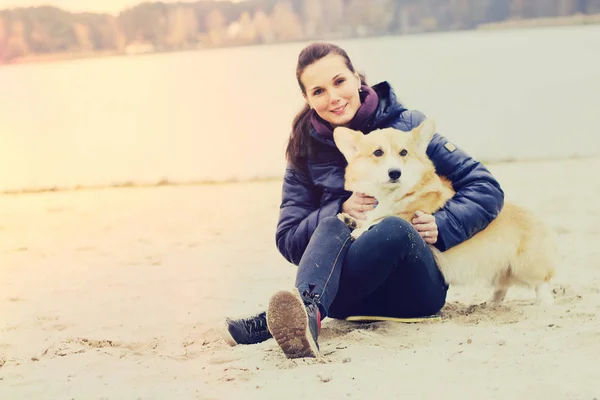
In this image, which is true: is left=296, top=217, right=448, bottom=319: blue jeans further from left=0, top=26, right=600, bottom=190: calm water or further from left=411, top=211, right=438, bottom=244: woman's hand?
left=0, top=26, right=600, bottom=190: calm water

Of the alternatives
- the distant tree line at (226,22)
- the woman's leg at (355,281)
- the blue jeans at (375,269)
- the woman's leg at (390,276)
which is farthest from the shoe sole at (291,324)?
the distant tree line at (226,22)

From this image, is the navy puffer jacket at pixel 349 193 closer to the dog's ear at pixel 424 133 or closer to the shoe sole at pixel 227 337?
the dog's ear at pixel 424 133

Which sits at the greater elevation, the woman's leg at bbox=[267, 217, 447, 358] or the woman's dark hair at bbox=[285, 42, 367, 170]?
the woman's dark hair at bbox=[285, 42, 367, 170]

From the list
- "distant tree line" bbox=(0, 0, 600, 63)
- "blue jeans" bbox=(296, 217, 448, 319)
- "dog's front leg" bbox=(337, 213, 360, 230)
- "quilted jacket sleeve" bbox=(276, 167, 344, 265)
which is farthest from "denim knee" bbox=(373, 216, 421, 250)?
"distant tree line" bbox=(0, 0, 600, 63)

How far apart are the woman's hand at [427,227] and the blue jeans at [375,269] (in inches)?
1.2

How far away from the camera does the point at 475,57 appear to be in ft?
16.3

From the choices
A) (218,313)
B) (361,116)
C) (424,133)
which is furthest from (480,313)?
(218,313)

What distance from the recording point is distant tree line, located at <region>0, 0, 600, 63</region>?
4.54 m

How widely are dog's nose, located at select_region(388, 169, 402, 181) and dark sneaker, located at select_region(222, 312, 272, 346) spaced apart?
553 millimetres

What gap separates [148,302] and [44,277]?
2.64 feet

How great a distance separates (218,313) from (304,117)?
92cm

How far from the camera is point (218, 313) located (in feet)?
9.18

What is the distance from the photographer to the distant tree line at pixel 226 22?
14.9 ft

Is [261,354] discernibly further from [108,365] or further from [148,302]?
[148,302]
